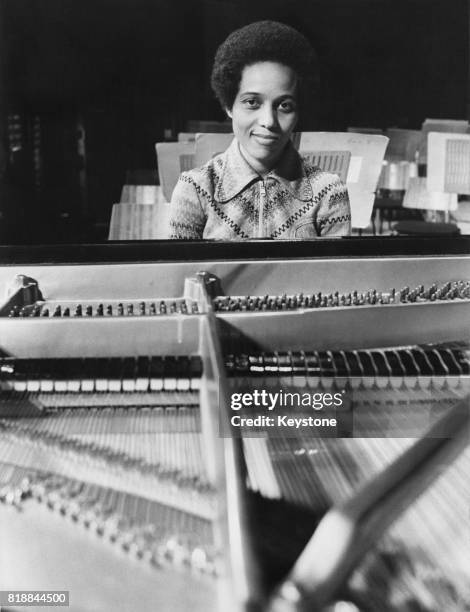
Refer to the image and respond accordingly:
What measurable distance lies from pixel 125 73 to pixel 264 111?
92cm

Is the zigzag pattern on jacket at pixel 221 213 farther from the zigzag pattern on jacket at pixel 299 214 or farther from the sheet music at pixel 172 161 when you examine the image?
the sheet music at pixel 172 161

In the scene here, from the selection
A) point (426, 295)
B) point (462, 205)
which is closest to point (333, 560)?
point (426, 295)

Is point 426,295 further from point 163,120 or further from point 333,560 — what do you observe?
point 163,120

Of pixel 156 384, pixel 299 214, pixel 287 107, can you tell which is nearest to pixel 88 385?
pixel 156 384

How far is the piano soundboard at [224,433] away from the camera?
0.86 m

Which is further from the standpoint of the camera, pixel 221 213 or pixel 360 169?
pixel 360 169

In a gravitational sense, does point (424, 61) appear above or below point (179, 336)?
above

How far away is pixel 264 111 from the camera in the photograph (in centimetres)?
253

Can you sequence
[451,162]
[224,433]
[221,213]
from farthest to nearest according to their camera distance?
[451,162] < [221,213] < [224,433]

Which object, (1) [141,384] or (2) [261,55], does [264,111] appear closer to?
(2) [261,55]

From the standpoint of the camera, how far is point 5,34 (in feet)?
9.27

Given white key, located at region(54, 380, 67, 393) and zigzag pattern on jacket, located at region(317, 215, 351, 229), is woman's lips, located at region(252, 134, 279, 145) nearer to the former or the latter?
zigzag pattern on jacket, located at region(317, 215, 351, 229)

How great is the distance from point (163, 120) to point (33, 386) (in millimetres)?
2237

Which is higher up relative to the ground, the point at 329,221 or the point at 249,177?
the point at 249,177
